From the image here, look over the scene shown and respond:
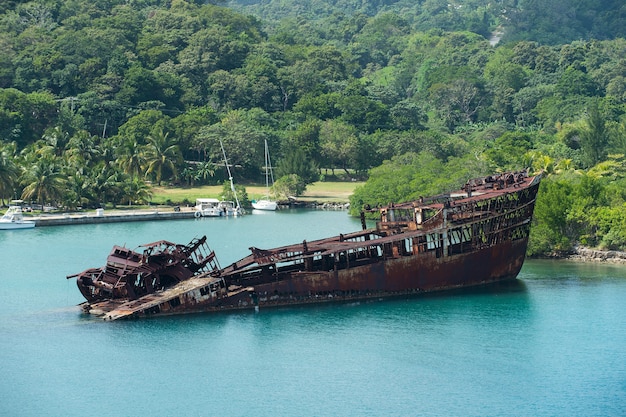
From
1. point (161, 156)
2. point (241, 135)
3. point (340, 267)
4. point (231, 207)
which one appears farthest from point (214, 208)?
point (340, 267)

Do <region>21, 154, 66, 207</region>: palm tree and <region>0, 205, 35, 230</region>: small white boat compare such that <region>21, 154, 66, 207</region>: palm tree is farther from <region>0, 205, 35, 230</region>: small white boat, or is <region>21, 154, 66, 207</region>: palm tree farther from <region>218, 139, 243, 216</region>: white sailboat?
<region>218, 139, 243, 216</region>: white sailboat

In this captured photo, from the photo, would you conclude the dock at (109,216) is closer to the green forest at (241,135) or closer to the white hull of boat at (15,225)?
the white hull of boat at (15,225)

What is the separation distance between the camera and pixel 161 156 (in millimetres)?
143250

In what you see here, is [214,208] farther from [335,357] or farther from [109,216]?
[335,357]

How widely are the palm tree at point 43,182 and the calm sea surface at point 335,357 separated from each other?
41.2 m

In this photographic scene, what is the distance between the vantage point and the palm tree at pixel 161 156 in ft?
468

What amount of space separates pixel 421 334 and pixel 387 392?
1021 centimetres

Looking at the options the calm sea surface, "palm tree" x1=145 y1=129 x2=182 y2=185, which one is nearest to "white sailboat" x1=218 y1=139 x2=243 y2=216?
"palm tree" x1=145 y1=129 x2=182 y2=185

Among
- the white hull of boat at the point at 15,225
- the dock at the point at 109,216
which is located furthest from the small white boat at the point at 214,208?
the white hull of boat at the point at 15,225

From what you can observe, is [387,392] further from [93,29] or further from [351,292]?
[93,29]

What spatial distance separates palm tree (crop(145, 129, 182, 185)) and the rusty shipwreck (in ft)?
218

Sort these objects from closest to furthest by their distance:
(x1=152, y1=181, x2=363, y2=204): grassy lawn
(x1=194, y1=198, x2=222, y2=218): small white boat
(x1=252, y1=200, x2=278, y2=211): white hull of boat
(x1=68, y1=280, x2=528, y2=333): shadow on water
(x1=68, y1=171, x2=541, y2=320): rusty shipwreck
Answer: (x1=68, y1=280, x2=528, y2=333): shadow on water, (x1=68, y1=171, x2=541, y2=320): rusty shipwreck, (x1=194, y1=198, x2=222, y2=218): small white boat, (x1=252, y1=200, x2=278, y2=211): white hull of boat, (x1=152, y1=181, x2=363, y2=204): grassy lawn

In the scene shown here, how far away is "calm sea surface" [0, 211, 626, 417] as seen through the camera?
54.3 metres

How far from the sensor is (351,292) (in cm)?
7231
